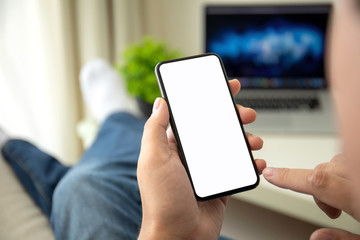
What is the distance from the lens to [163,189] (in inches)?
18.4

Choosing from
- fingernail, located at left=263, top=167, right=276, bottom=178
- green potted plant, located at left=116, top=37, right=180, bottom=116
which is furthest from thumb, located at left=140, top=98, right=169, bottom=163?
green potted plant, located at left=116, top=37, right=180, bottom=116

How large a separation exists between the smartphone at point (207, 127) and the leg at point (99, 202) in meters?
0.19

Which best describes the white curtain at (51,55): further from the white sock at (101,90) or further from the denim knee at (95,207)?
the denim knee at (95,207)

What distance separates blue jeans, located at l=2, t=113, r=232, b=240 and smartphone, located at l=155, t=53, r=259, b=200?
0.19m

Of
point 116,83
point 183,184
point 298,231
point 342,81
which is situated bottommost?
point 298,231

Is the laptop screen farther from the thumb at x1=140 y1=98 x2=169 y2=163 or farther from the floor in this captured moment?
the thumb at x1=140 y1=98 x2=169 y2=163

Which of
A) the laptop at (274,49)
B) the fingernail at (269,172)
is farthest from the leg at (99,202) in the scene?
the laptop at (274,49)

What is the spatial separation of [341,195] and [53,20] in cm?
108

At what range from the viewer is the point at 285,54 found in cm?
119

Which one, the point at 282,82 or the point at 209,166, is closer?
the point at 209,166

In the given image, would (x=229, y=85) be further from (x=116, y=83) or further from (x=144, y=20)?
(x=144, y=20)

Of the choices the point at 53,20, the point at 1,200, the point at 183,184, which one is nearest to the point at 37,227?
the point at 1,200

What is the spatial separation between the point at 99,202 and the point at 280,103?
68 centimetres

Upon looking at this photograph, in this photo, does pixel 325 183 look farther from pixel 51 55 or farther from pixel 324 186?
pixel 51 55
